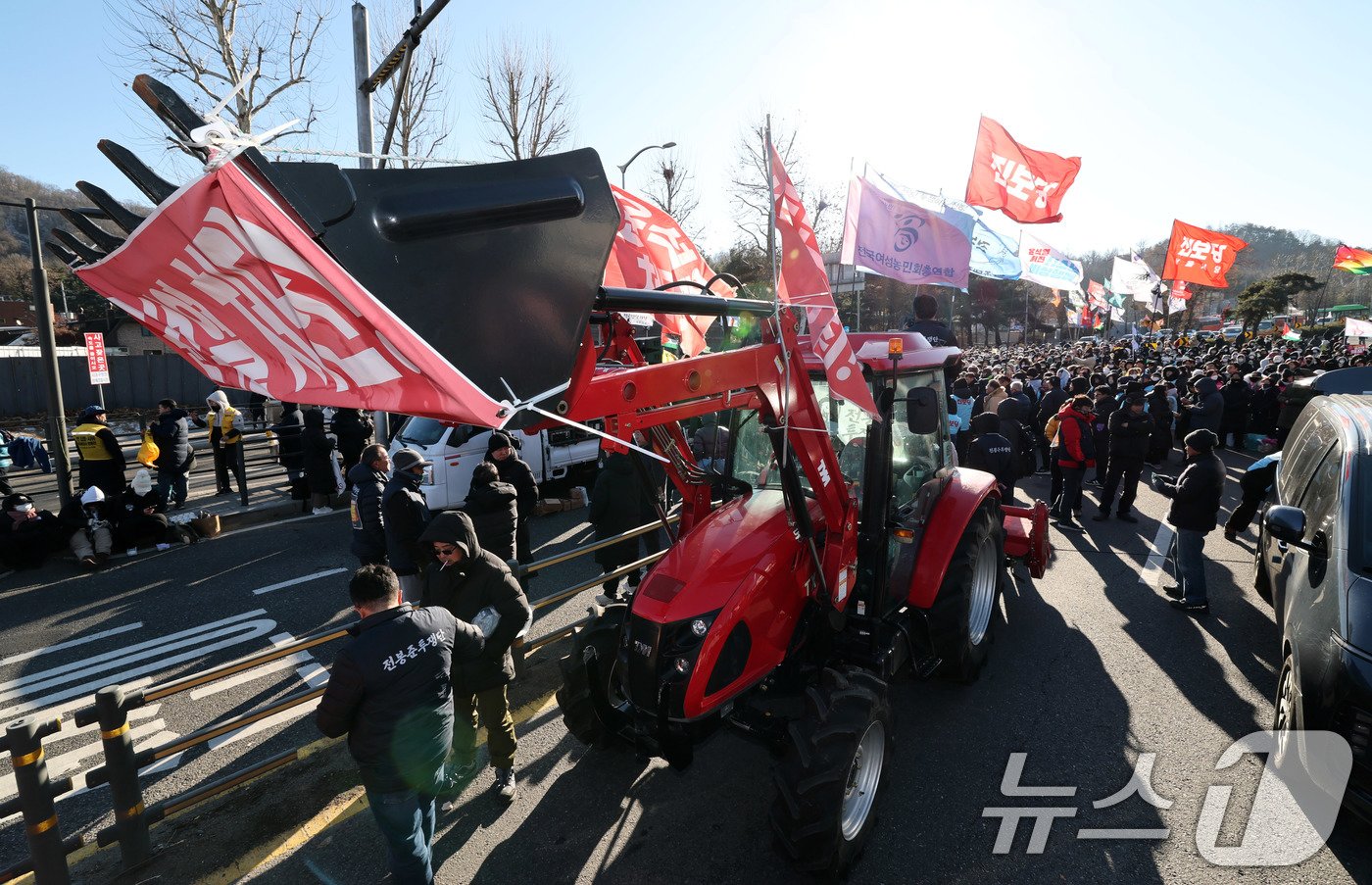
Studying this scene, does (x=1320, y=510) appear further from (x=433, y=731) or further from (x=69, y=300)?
(x=69, y=300)

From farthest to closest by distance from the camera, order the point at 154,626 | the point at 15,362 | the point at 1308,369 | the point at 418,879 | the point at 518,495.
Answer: the point at 15,362
the point at 1308,369
the point at 518,495
the point at 154,626
the point at 418,879

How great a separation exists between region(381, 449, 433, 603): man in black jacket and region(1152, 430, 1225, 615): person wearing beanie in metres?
6.90

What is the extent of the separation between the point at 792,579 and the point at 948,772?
169cm

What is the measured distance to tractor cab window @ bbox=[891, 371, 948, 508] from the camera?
482 centimetres

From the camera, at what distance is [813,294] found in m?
3.22

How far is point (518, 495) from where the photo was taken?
772 cm

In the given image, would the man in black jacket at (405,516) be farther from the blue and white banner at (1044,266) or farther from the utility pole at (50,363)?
the blue and white banner at (1044,266)

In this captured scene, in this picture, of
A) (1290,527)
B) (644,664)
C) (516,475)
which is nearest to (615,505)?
(516,475)

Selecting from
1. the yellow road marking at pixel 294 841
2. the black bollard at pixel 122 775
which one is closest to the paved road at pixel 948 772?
the yellow road marking at pixel 294 841

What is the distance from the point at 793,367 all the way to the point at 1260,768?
396 cm

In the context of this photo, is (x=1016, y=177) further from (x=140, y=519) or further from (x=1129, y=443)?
(x=140, y=519)

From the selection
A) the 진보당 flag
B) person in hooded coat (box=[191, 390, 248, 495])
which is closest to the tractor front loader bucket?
person in hooded coat (box=[191, 390, 248, 495])

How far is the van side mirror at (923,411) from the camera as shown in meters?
3.91

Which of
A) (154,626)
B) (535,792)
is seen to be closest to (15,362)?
(154,626)
